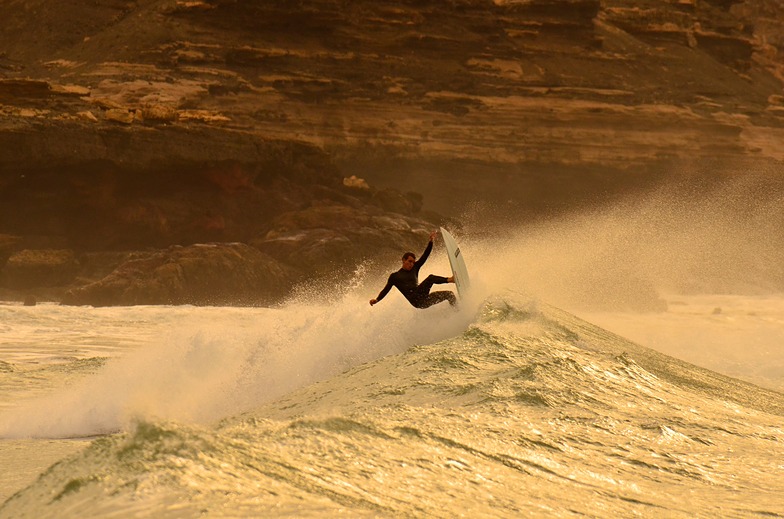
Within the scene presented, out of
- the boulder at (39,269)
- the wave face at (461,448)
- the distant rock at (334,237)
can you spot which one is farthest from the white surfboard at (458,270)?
the boulder at (39,269)

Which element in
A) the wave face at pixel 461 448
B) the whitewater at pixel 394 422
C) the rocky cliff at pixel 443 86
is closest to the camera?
the wave face at pixel 461 448

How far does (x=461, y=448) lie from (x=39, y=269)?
22053mm

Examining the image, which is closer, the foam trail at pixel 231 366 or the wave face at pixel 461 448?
the wave face at pixel 461 448

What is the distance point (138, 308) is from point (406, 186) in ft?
51.2

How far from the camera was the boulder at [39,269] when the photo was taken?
26.1 meters

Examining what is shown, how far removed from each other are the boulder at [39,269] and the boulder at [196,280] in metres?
1.94

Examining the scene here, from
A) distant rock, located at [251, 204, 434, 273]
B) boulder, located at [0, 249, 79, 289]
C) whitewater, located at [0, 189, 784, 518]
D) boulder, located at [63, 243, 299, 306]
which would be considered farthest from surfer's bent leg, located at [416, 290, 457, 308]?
boulder, located at [0, 249, 79, 289]

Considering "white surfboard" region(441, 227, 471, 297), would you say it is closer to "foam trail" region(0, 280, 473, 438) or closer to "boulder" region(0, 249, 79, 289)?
"foam trail" region(0, 280, 473, 438)

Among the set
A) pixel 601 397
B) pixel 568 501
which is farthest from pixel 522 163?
pixel 568 501

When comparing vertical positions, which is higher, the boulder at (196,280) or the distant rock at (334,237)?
the distant rock at (334,237)

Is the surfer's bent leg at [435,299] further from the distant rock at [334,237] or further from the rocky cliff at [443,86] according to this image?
the rocky cliff at [443,86]

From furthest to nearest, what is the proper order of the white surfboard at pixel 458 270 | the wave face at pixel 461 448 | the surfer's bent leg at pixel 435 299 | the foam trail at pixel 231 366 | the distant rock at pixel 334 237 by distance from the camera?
the distant rock at pixel 334 237, the white surfboard at pixel 458 270, the surfer's bent leg at pixel 435 299, the foam trail at pixel 231 366, the wave face at pixel 461 448

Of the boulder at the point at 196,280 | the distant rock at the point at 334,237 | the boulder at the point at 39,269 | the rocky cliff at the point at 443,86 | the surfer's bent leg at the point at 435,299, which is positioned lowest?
the boulder at the point at 39,269

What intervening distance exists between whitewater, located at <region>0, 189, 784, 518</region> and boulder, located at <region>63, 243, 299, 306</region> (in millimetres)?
6860
